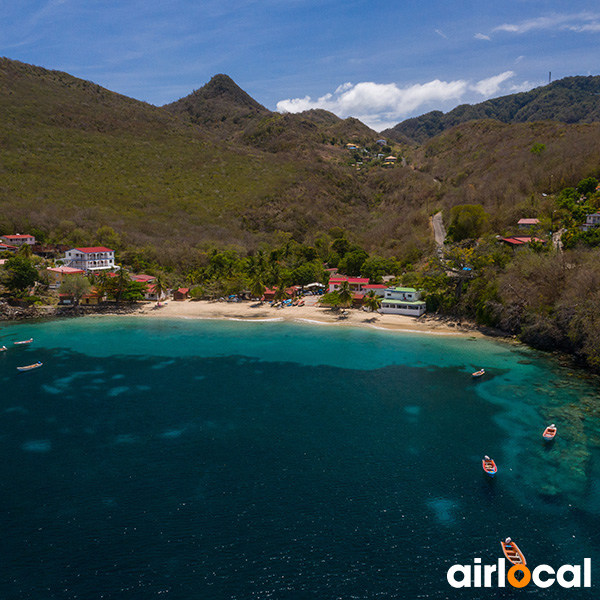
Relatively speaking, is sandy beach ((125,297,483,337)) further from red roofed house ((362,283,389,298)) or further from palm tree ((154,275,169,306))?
red roofed house ((362,283,389,298))

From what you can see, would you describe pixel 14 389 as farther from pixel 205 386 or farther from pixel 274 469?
pixel 274 469

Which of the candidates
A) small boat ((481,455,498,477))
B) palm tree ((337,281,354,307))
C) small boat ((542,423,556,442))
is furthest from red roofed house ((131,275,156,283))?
small boat ((542,423,556,442))

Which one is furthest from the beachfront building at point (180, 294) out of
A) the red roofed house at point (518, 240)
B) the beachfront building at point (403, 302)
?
the red roofed house at point (518, 240)

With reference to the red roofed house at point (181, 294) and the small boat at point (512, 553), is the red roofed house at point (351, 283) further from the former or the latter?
the small boat at point (512, 553)

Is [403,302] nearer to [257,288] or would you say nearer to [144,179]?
[257,288]

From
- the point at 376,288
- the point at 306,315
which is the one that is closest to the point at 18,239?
the point at 306,315
